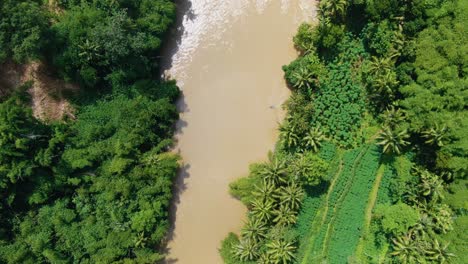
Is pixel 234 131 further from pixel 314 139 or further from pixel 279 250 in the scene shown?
pixel 279 250

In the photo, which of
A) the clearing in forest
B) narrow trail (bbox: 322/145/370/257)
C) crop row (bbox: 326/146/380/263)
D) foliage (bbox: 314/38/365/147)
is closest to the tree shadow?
the clearing in forest

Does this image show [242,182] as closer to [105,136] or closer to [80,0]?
[105,136]

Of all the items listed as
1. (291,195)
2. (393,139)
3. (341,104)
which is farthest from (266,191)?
(393,139)

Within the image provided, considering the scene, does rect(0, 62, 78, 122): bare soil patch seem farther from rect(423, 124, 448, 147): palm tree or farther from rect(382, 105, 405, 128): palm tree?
rect(423, 124, 448, 147): palm tree

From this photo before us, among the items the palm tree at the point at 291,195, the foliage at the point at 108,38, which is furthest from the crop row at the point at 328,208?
the foliage at the point at 108,38

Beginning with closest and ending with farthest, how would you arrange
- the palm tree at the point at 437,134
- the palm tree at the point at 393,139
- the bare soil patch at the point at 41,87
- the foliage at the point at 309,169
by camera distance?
the palm tree at the point at 437,134 → the palm tree at the point at 393,139 → the foliage at the point at 309,169 → the bare soil patch at the point at 41,87

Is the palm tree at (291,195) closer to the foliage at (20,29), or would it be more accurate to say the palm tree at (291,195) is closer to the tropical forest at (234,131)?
the tropical forest at (234,131)
